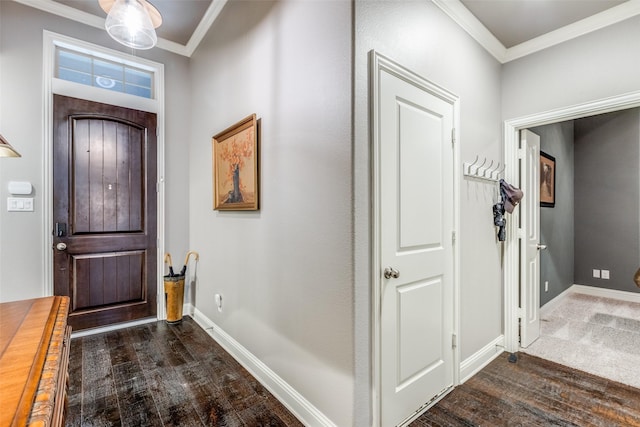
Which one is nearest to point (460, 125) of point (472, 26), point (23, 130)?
point (472, 26)

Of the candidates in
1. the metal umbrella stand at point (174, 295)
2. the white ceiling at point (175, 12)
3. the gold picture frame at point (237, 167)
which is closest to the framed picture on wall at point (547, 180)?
the gold picture frame at point (237, 167)

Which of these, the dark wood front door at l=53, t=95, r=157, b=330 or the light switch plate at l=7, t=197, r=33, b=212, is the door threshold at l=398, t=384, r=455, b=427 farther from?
the light switch plate at l=7, t=197, r=33, b=212

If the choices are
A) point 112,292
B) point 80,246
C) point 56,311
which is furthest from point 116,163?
point 56,311

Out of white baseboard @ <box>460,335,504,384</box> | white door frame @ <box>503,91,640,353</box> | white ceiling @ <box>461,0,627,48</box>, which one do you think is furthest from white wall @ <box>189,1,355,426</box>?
white door frame @ <box>503,91,640,353</box>

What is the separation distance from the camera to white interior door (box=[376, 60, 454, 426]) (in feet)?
5.14

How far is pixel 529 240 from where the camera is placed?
105 inches

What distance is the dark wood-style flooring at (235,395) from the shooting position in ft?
5.56

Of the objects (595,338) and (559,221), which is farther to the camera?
(559,221)

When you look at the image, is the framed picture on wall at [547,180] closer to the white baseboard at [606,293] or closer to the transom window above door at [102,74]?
the white baseboard at [606,293]

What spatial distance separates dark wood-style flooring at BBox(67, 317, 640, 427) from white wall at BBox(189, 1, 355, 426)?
261mm

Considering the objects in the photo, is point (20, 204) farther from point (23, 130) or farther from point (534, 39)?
point (534, 39)

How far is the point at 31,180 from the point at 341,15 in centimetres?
287

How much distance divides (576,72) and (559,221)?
8.93 feet

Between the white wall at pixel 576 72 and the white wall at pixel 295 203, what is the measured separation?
6.50 ft
